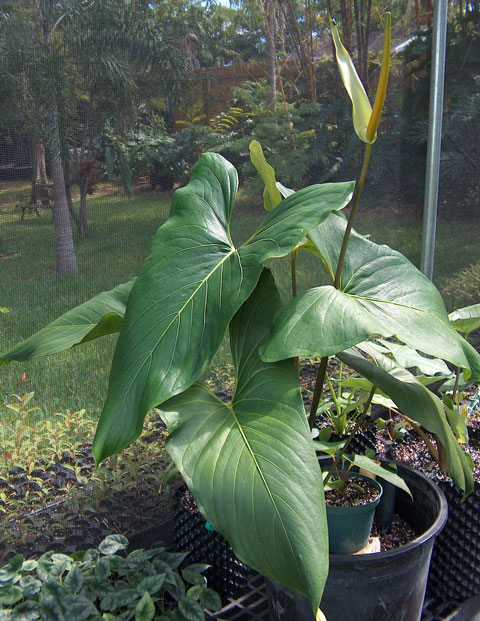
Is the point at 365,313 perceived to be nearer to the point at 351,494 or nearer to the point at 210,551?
the point at 351,494

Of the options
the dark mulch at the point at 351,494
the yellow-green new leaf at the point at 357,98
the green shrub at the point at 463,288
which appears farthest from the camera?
the green shrub at the point at 463,288

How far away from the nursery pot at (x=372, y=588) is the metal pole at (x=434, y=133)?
1.28 m

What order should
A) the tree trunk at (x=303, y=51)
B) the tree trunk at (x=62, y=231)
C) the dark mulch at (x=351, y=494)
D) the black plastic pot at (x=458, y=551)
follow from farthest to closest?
the tree trunk at (x=303, y=51), the tree trunk at (x=62, y=231), the black plastic pot at (x=458, y=551), the dark mulch at (x=351, y=494)

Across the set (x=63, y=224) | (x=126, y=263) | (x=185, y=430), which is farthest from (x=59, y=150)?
(x=185, y=430)

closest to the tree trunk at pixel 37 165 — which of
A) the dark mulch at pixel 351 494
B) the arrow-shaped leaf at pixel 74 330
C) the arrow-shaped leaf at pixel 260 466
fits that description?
the arrow-shaped leaf at pixel 74 330

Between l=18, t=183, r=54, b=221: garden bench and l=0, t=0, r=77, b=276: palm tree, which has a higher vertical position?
l=0, t=0, r=77, b=276: palm tree

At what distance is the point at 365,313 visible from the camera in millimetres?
931

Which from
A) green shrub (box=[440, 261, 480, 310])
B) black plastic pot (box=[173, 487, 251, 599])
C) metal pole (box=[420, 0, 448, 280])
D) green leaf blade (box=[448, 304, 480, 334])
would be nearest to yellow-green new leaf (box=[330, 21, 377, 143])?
green leaf blade (box=[448, 304, 480, 334])

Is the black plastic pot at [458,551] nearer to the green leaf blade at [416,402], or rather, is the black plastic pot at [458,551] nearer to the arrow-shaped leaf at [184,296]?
the green leaf blade at [416,402]

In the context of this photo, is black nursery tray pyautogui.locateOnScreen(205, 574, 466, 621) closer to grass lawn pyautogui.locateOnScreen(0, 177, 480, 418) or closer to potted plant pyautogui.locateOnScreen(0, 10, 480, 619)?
potted plant pyautogui.locateOnScreen(0, 10, 480, 619)

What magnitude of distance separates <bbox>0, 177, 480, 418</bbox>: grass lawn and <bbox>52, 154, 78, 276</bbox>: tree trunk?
0.02m

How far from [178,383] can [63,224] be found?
0.81 metres

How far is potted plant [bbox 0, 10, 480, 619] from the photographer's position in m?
0.84

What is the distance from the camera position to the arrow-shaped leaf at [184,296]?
0.88 metres
